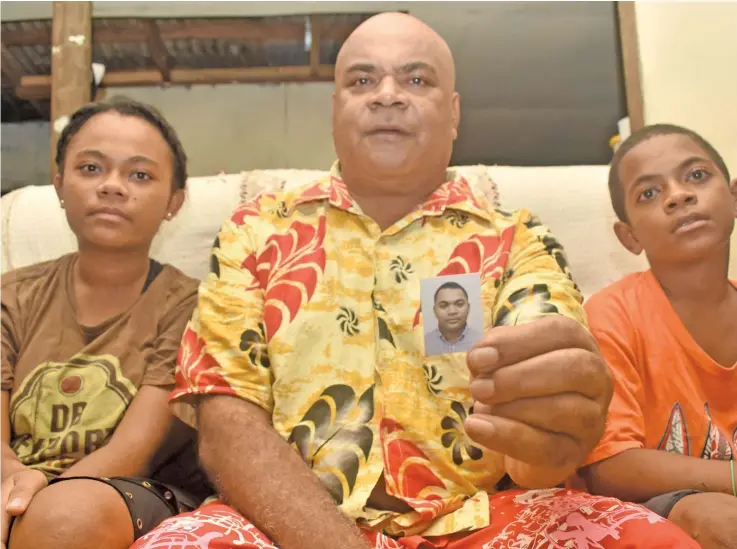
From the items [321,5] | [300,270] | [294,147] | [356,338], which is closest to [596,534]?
[356,338]

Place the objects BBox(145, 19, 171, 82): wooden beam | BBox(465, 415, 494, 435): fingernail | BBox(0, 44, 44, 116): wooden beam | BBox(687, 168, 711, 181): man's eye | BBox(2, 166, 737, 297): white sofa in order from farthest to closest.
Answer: BBox(145, 19, 171, 82): wooden beam → BBox(0, 44, 44, 116): wooden beam → BBox(2, 166, 737, 297): white sofa → BBox(687, 168, 711, 181): man's eye → BBox(465, 415, 494, 435): fingernail

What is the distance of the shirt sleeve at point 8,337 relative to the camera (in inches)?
38.1

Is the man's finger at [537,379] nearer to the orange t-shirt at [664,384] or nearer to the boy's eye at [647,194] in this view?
the orange t-shirt at [664,384]

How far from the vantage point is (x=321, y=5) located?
1.57 meters

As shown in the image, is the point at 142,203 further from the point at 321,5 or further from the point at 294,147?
Answer: the point at 321,5

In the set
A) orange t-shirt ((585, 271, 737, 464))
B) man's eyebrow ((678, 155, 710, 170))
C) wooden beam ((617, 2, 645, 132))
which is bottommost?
orange t-shirt ((585, 271, 737, 464))

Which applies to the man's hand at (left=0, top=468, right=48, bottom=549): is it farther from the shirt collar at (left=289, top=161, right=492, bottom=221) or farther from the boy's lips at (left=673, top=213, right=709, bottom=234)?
the boy's lips at (left=673, top=213, right=709, bottom=234)

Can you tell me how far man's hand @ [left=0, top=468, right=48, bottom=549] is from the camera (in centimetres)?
72

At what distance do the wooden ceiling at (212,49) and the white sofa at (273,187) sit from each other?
32 cm

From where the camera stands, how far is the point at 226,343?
0.85 metres

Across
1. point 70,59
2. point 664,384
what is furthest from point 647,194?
point 70,59

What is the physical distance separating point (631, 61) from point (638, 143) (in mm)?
494

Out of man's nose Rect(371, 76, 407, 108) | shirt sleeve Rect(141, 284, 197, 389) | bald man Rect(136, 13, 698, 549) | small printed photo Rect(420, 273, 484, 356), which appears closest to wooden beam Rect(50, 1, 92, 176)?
shirt sleeve Rect(141, 284, 197, 389)

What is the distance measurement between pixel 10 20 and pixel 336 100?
99 cm
